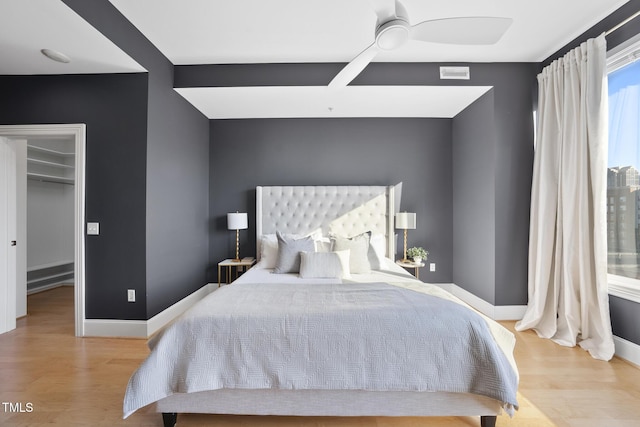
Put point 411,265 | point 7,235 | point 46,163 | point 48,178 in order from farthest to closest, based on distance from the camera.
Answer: point 48,178 < point 46,163 < point 411,265 < point 7,235

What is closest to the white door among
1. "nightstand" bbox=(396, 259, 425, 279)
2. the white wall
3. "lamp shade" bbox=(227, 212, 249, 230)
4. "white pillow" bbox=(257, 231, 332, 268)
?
the white wall

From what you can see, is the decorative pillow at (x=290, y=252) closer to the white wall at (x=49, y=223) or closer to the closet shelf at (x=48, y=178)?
the closet shelf at (x=48, y=178)

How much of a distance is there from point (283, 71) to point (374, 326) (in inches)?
114

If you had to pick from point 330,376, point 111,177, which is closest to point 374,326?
point 330,376

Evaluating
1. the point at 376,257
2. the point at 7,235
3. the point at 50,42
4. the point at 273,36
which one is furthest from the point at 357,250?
the point at 7,235

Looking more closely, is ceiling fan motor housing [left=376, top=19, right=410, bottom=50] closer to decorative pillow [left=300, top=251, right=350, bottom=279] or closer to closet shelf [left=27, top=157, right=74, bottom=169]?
decorative pillow [left=300, top=251, right=350, bottom=279]

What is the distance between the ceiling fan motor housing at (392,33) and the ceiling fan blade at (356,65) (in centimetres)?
7

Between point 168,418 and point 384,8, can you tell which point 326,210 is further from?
point 168,418

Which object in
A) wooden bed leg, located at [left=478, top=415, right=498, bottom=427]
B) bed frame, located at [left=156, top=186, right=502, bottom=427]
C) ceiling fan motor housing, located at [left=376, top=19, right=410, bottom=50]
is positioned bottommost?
wooden bed leg, located at [left=478, top=415, right=498, bottom=427]

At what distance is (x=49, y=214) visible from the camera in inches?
207

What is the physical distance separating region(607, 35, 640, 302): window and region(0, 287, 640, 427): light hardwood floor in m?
0.78

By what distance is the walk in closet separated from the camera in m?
4.90

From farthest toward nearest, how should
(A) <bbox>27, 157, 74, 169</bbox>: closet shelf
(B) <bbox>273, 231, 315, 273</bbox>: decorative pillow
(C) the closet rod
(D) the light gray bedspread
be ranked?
1. (A) <bbox>27, 157, 74, 169</bbox>: closet shelf
2. (B) <bbox>273, 231, 315, 273</bbox>: decorative pillow
3. (C) the closet rod
4. (D) the light gray bedspread

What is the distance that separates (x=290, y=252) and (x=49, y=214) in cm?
475
